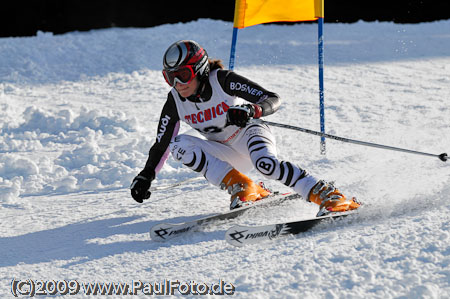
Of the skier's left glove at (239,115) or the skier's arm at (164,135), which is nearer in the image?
the skier's left glove at (239,115)

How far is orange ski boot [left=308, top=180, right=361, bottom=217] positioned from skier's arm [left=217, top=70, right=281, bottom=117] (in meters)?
0.55

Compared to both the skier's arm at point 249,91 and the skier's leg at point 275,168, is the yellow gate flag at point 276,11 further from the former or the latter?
the skier's leg at point 275,168

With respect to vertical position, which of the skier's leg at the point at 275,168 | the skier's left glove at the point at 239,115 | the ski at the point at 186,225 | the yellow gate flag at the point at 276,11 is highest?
the yellow gate flag at the point at 276,11

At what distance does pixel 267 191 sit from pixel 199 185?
0.80 m

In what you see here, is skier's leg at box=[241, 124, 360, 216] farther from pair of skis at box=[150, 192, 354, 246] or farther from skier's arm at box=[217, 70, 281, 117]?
skier's arm at box=[217, 70, 281, 117]

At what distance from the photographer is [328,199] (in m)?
3.21

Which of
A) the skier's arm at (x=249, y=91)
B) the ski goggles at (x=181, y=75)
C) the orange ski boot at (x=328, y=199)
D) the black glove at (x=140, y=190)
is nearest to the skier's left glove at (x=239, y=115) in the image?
the skier's arm at (x=249, y=91)

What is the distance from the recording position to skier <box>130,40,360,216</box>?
3285 mm

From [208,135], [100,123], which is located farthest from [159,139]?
[100,123]

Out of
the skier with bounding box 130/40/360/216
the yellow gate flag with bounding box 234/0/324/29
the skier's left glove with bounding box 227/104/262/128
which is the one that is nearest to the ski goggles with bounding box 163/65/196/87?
the skier with bounding box 130/40/360/216

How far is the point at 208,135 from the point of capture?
3.83 meters

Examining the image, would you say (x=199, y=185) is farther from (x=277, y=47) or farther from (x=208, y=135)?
(x=277, y=47)

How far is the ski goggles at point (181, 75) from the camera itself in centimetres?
339

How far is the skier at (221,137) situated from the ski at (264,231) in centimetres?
19
